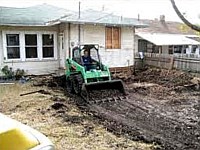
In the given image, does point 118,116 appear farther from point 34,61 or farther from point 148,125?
point 34,61

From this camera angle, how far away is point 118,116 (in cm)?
801

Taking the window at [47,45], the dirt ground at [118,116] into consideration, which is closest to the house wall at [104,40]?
Answer: the window at [47,45]

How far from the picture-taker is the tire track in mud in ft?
19.8

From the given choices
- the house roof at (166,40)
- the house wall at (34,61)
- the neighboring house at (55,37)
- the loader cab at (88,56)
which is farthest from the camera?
the house roof at (166,40)

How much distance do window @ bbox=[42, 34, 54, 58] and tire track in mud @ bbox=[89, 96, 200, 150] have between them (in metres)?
7.84

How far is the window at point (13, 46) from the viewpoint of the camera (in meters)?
15.1

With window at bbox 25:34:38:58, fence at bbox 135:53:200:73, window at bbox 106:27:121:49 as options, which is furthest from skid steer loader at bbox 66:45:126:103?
fence at bbox 135:53:200:73

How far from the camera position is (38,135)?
8.63 feet

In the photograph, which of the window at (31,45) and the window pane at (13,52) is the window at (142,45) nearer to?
the window at (31,45)

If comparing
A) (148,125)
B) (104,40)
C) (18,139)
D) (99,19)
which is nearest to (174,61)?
(104,40)

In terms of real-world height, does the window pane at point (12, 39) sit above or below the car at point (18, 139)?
above

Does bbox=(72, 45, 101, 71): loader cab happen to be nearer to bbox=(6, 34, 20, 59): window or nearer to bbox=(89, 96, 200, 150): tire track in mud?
bbox=(89, 96, 200, 150): tire track in mud

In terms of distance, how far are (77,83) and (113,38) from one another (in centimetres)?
628

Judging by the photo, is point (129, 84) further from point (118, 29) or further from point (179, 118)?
point (179, 118)
